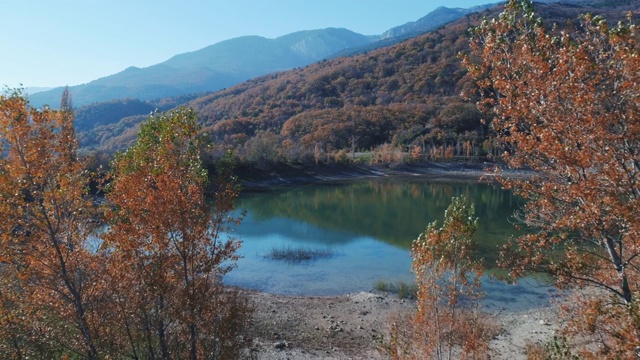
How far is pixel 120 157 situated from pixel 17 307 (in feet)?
11.7

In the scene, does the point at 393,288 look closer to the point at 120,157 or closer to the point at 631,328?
the point at 120,157

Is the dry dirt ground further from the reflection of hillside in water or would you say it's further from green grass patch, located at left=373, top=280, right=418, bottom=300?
the reflection of hillside in water

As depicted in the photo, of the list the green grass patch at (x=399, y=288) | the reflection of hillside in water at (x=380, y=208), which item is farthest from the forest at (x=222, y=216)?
the reflection of hillside in water at (x=380, y=208)

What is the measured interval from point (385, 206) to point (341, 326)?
33139 mm

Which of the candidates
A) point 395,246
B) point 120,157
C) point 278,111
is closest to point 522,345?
point 120,157

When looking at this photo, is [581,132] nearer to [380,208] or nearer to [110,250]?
[110,250]

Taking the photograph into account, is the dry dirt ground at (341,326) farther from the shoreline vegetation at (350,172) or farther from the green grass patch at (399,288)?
the shoreline vegetation at (350,172)

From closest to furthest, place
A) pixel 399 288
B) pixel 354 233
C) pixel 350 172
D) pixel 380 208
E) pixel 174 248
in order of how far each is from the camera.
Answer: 1. pixel 174 248
2. pixel 399 288
3. pixel 354 233
4. pixel 380 208
5. pixel 350 172

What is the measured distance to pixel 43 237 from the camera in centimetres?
806

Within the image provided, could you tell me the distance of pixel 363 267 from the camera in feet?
91.7

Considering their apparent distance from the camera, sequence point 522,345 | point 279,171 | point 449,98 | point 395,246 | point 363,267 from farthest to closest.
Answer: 1. point 449,98
2. point 279,171
3. point 395,246
4. point 363,267
5. point 522,345

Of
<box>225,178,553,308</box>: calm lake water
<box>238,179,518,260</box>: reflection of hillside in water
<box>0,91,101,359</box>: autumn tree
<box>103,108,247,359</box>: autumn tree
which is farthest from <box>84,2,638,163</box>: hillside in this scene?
<box>0,91,101,359</box>: autumn tree

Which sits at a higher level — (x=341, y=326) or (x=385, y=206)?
(x=341, y=326)

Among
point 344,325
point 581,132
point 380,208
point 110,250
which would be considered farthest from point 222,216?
point 380,208
